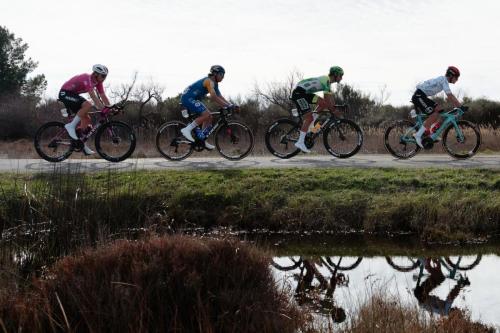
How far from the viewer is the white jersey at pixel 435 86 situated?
13.9 m

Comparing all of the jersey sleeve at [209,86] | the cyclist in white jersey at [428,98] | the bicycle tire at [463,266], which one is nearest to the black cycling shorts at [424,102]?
the cyclist in white jersey at [428,98]

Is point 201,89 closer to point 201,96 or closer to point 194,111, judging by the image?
point 201,96

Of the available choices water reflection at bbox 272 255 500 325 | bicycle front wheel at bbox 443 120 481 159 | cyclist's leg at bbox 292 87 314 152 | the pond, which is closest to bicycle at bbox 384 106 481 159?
bicycle front wheel at bbox 443 120 481 159

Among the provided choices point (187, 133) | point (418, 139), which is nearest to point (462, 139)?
point (418, 139)

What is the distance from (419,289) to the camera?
7.53 m

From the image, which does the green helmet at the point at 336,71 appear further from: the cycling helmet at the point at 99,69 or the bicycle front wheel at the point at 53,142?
the bicycle front wheel at the point at 53,142

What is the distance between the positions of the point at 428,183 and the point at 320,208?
8.13 ft

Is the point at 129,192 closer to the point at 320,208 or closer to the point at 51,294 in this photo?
the point at 320,208

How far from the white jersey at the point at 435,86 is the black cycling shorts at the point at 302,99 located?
8.97 feet

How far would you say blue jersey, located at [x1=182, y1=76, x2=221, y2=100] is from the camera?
1351 centimetres

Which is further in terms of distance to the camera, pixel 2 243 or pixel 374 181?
pixel 374 181

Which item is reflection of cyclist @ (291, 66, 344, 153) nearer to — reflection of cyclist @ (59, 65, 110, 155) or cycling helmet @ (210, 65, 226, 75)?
cycling helmet @ (210, 65, 226, 75)

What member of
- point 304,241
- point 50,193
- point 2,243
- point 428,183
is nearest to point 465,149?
point 428,183

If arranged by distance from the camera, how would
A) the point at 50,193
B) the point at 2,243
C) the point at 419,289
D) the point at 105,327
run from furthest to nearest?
the point at 50,193 < the point at 419,289 < the point at 2,243 < the point at 105,327
